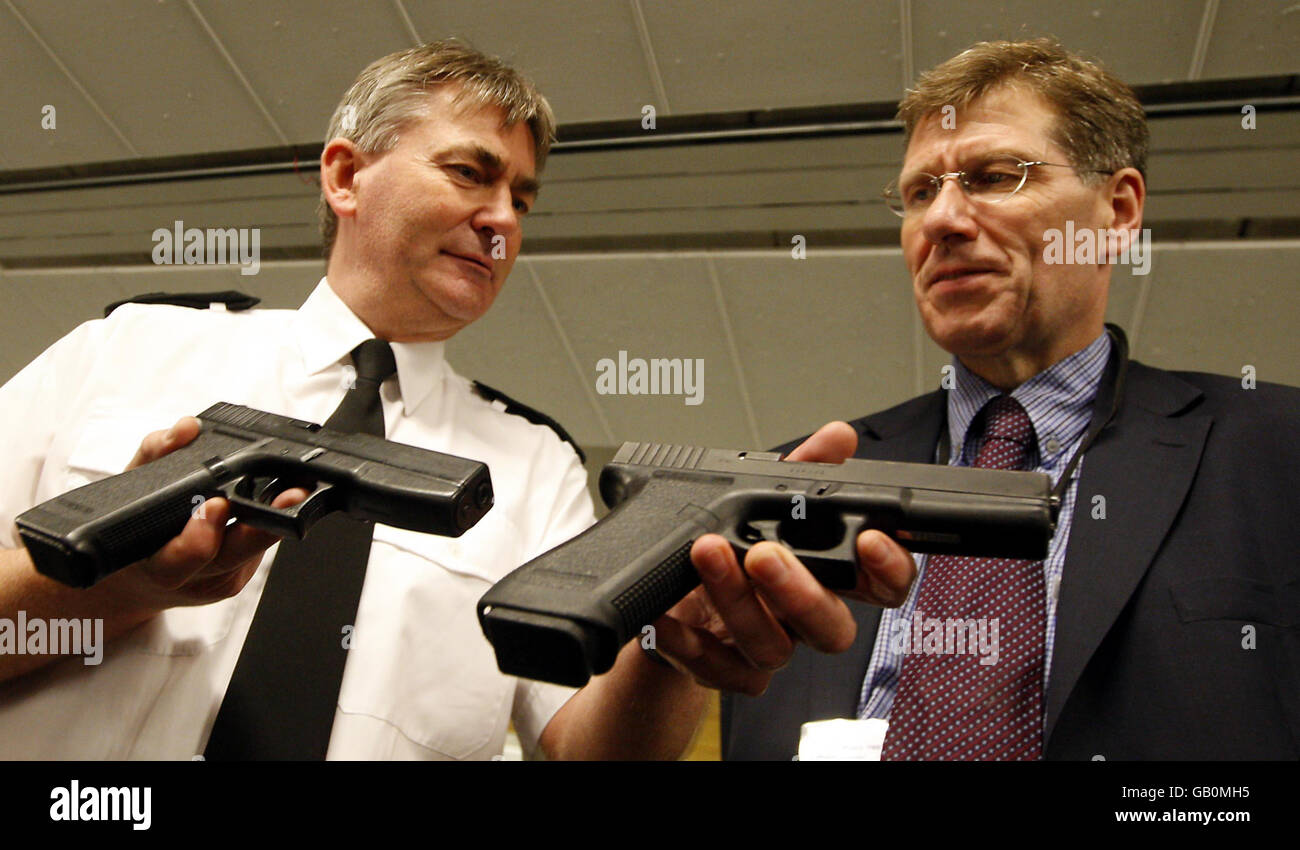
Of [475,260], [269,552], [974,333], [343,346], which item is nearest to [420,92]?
[475,260]

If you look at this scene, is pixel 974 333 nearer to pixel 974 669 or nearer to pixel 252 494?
pixel 974 669

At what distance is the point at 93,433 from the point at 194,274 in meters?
1.41

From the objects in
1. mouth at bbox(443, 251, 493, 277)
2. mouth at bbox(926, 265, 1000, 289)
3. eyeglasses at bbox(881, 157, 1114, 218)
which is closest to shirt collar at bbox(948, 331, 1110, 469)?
mouth at bbox(926, 265, 1000, 289)

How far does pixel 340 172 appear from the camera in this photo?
1.87 m

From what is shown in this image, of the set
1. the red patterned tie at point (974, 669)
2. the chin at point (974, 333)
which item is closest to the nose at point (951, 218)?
the chin at point (974, 333)

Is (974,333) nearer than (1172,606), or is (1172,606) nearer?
(1172,606)

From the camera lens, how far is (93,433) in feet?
4.75

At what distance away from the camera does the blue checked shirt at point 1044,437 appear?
1.49 metres

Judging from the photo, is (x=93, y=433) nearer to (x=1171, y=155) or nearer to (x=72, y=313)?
(x=72, y=313)

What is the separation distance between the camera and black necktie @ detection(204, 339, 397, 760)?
126cm

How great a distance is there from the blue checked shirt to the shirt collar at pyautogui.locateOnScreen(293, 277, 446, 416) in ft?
3.03

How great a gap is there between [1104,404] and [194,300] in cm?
164

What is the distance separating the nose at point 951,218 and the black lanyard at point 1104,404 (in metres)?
0.35
